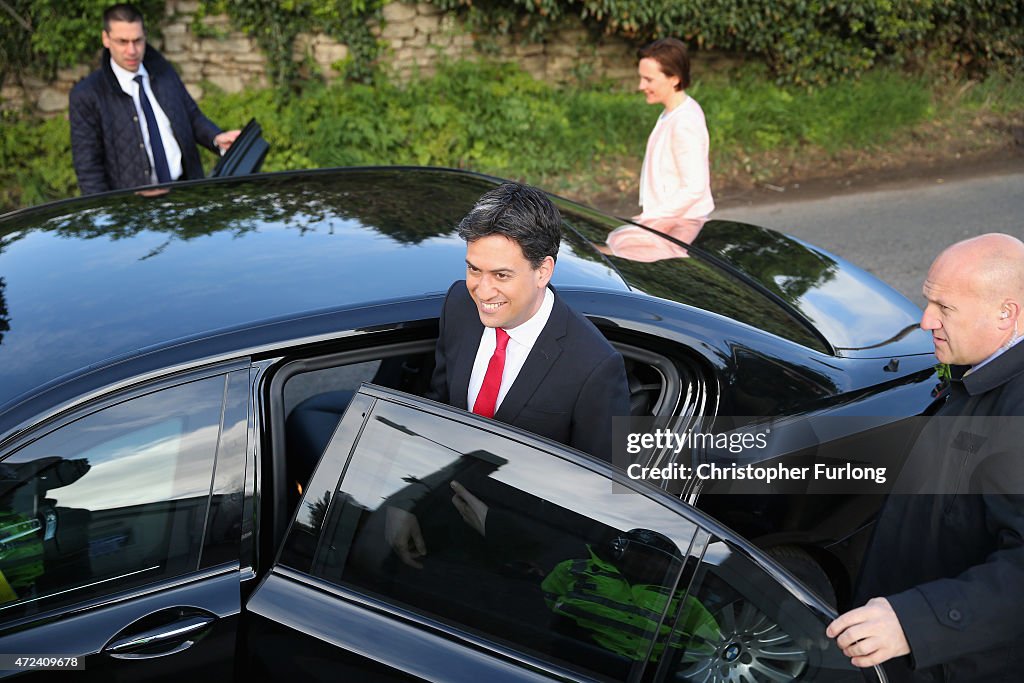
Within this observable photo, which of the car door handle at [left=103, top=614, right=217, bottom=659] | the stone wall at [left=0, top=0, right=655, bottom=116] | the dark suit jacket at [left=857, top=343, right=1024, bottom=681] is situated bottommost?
the car door handle at [left=103, top=614, right=217, bottom=659]

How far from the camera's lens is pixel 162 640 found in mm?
2201

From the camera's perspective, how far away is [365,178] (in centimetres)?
370

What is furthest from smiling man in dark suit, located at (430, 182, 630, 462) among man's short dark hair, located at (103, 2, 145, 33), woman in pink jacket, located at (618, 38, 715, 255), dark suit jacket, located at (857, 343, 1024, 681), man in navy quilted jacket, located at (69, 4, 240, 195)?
man's short dark hair, located at (103, 2, 145, 33)

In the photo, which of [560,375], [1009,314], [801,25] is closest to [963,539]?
[1009,314]

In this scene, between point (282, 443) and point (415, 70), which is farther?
point (415, 70)

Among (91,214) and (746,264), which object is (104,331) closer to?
(91,214)

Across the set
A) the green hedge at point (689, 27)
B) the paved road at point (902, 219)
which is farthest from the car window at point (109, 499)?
the green hedge at point (689, 27)

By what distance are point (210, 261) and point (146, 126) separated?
3055 millimetres

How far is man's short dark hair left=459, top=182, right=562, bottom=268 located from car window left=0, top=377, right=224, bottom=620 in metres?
0.77

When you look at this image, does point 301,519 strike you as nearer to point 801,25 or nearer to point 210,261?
point 210,261

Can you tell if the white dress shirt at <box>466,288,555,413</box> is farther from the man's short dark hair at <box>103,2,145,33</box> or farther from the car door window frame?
the man's short dark hair at <box>103,2,145,33</box>

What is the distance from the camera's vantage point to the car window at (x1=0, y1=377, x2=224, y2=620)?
2.20 m

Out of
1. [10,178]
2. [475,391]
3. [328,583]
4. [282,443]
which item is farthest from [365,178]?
[10,178]

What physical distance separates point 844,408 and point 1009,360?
911 mm
